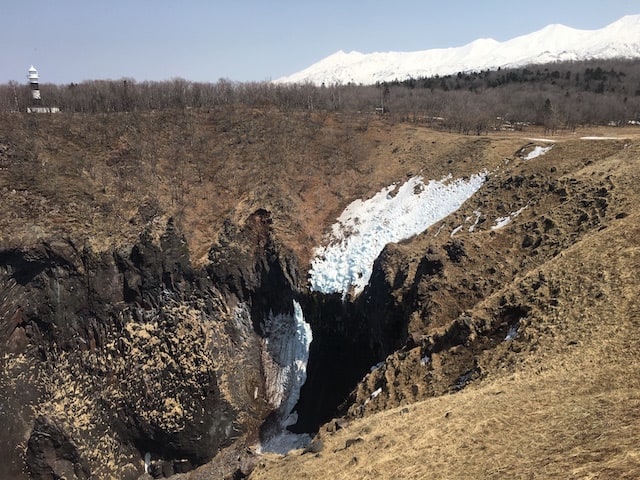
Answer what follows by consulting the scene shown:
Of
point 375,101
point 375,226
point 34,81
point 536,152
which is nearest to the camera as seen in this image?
point 536,152

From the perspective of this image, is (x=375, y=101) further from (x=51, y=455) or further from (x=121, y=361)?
(x=51, y=455)

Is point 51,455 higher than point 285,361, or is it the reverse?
point 285,361

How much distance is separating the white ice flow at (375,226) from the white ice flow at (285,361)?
3.80 m

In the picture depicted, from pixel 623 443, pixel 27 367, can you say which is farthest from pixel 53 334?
pixel 623 443

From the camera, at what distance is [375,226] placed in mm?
38000

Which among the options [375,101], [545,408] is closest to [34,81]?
[375,101]

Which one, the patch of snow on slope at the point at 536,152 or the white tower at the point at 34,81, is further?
the white tower at the point at 34,81

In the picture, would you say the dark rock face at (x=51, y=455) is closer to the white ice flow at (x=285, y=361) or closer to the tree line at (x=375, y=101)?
the white ice flow at (x=285, y=361)

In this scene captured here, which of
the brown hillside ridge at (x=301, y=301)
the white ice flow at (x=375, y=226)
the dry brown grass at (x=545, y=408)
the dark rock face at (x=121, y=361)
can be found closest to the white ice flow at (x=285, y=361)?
the brown hillside ridge at (x=301, y=301)

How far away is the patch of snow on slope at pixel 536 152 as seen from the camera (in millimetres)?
35094

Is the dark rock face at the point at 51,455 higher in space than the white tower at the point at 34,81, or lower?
lower

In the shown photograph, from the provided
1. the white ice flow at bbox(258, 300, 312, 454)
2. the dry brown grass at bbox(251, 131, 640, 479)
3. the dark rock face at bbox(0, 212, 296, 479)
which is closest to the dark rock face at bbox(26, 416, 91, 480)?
the dark rock face at bbox(0, 212, 296, 479)

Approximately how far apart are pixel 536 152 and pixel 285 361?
2729 cm

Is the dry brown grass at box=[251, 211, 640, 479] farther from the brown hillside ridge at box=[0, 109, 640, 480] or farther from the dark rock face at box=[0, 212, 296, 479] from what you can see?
the dark rock face at box=[0, 212, 296, 479]
